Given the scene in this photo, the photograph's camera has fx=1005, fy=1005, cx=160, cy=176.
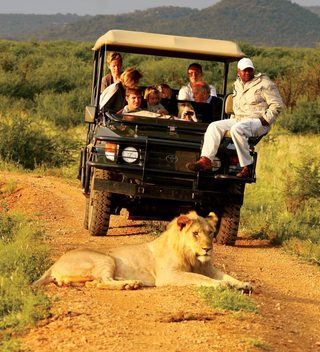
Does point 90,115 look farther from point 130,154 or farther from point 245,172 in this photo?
point 245,172

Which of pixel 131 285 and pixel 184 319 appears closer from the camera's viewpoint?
pixel 184 319

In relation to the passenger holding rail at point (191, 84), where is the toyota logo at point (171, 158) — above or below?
below

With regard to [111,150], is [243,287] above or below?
below

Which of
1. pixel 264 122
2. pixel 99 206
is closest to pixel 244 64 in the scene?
pixel 264 122

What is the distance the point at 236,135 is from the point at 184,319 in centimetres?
407

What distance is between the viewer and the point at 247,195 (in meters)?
17.4

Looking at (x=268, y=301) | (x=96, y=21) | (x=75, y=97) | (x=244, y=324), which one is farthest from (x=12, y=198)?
(x=96, y=21)

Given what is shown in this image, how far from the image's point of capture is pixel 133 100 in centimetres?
1141

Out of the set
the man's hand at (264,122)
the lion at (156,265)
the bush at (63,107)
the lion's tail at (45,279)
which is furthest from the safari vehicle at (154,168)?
the bush at (63,107)

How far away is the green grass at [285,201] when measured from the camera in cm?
1243

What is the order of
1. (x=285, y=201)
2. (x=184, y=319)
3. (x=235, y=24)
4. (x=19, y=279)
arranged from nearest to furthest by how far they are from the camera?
(x=184, y=319)
(x=19, y=279)
(x=285, y=201)
(x=235, y=24)

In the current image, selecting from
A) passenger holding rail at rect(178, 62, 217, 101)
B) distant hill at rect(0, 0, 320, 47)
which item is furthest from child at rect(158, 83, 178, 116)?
distant hill at rect(0, 0, 320, 47)

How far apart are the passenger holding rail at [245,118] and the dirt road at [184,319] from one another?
1.03 meters

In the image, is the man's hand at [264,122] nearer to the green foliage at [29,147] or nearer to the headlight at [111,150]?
the headlight at [111,150]
